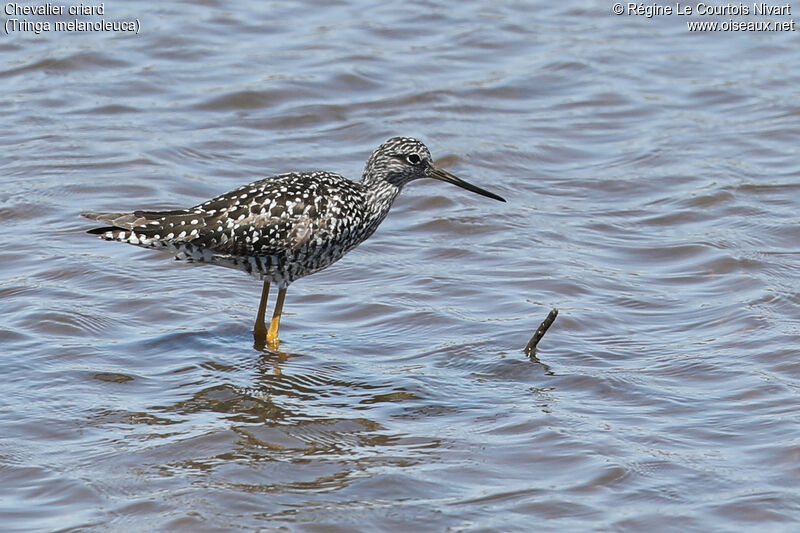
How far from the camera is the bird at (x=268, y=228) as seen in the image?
9.52 meters

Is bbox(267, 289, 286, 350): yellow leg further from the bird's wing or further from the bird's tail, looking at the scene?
the bird's tail

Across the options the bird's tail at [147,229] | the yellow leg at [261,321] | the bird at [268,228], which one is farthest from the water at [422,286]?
the bird's tail at [147,229]

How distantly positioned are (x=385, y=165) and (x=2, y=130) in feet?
17.0

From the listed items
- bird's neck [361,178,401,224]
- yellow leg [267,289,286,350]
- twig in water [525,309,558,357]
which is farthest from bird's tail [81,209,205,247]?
twig in water [525,309,558,357]

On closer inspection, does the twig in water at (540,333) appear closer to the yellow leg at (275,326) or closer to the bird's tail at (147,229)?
the yellow leg at (275,326)

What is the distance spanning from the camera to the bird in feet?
31.2

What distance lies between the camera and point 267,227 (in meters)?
9.56

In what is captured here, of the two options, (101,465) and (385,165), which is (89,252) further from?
(101,465)

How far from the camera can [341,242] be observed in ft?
32.6

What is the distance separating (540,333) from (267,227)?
203cm

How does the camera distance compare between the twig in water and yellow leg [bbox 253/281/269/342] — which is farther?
yellow leg [bbox 253/281/269/342]

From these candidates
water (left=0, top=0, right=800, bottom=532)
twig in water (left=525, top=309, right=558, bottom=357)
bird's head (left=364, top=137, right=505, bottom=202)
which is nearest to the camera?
water (left=0, top=0, right=800, bottom=532)

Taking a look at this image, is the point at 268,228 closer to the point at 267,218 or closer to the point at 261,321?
the point at 267,218

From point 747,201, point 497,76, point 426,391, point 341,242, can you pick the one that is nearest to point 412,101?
point 497,76
